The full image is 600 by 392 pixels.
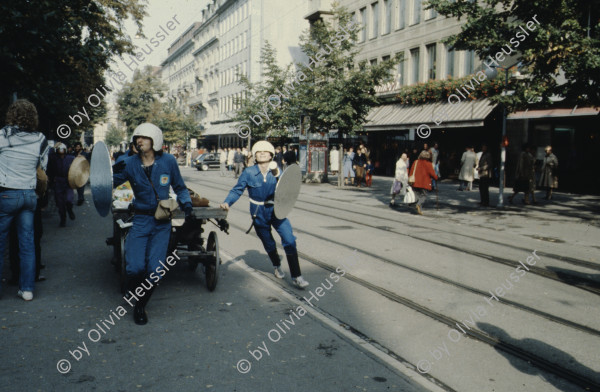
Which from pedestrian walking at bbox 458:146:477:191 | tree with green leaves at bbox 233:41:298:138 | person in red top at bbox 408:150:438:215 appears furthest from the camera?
tree with green leaves at bbox 233:41:298:138

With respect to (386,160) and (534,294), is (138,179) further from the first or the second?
(386,160)

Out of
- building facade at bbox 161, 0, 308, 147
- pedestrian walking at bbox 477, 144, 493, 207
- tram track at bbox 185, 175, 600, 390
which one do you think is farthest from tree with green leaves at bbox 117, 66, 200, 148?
tram track at bbox 185, 175, 600, 390

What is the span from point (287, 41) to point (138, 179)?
5925 centimetres

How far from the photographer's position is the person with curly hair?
5750 mm

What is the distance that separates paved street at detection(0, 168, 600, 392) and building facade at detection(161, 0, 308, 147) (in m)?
37.9

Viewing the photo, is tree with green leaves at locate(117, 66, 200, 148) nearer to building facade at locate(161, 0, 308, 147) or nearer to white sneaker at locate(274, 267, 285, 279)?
building facade at locate(161, 0, 308, 147)

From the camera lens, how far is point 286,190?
257 inches

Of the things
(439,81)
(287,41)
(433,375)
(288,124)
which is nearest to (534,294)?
(433,375)

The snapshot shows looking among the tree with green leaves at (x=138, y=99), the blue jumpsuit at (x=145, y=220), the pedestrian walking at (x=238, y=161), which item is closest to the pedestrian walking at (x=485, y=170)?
the blue jumpsuit at (x=145, y=220)

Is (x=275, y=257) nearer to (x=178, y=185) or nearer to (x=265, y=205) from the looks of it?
(x=265, y=205)

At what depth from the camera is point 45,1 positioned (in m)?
9.91

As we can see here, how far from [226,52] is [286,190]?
68.0 metres

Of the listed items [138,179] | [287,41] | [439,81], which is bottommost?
[138,179]

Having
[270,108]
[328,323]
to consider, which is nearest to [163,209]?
[328,323]
